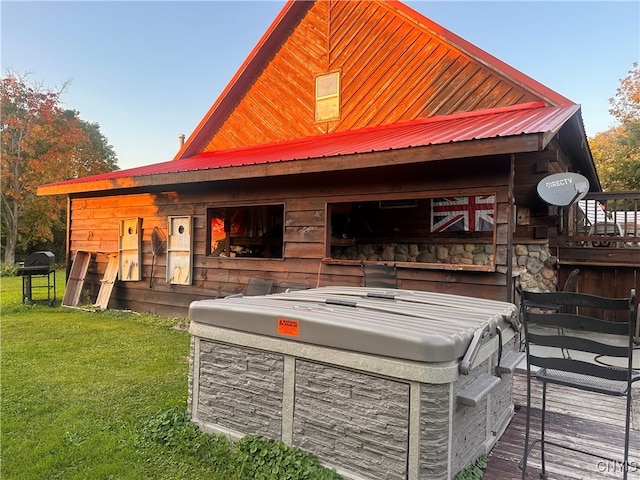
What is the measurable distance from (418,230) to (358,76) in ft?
9.91

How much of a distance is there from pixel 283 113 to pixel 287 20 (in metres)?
1.82

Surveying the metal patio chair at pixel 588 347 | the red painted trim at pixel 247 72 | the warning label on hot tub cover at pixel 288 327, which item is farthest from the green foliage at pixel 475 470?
the red painted trim at pixel 247 72

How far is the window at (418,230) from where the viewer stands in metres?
6.94

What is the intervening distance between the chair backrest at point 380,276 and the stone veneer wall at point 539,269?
273cm

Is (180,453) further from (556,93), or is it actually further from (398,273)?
(556,93)

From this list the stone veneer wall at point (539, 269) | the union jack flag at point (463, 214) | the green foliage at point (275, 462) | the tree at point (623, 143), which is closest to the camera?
the green foliage at point (275, 462)

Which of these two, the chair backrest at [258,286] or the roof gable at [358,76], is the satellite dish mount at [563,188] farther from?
the chair backrest at [258,286]

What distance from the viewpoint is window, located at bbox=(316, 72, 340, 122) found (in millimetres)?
7414

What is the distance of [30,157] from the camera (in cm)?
1811

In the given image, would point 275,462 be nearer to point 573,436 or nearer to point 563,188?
point 573,436

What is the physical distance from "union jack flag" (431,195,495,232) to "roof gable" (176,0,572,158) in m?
1.63

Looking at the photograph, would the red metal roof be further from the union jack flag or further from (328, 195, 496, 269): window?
the union jack flag

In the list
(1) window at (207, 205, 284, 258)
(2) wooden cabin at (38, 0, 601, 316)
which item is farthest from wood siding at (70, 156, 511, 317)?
(1) window at (207, 205, 284, 258)

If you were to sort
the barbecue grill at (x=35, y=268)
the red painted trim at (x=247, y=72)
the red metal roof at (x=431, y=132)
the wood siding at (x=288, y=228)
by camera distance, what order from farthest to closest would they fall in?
the red painted trim at (x=247, y=72) → the barbecue grill at (x=35, y=268) → the wood siding at (x=288, y=228) → the red metal roof at (x=431, y=132)
